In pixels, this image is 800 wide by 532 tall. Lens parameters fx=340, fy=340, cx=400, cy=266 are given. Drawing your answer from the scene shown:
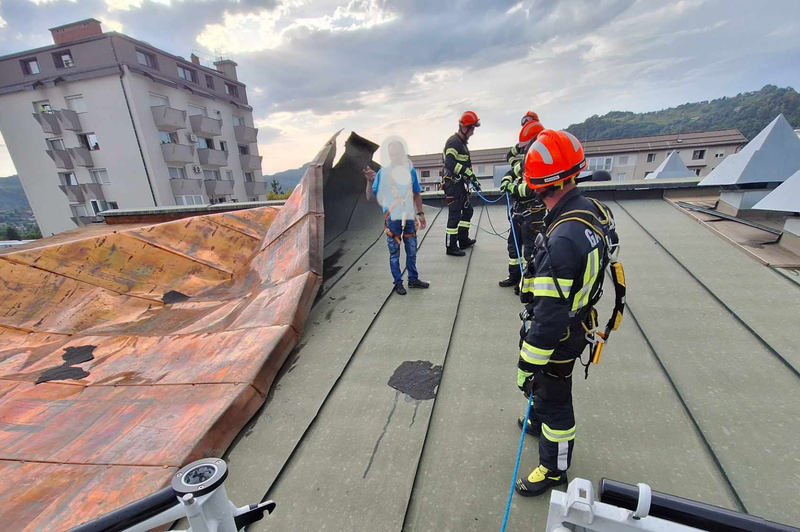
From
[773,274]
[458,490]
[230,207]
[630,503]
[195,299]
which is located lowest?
[458,490]

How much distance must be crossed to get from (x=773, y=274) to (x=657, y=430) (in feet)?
9.89

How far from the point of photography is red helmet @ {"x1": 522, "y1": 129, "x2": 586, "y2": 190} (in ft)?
5.67

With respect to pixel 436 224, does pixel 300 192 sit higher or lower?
higher

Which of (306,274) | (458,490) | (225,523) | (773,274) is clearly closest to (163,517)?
(225,523)

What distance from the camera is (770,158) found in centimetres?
524

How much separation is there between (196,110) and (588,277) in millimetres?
29863

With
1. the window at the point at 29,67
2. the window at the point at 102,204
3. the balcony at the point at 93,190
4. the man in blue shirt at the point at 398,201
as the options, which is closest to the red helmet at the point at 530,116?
the man in blue shirt at the point at 398,201

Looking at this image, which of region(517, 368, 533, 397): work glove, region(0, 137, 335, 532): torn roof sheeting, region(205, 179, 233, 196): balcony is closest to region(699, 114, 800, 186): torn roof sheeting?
region(517, 368, 533, 397): work glove

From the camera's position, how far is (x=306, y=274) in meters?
3.47

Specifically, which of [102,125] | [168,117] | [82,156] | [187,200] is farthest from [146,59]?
[187,200]

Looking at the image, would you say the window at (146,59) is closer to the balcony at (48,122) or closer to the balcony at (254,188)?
the balcony at (48,122)

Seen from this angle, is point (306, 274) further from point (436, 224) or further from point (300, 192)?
point (436, 224)

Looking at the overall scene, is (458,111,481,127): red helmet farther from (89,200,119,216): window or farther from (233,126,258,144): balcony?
(233,126,258,144): balcony

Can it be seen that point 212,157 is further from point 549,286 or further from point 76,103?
point 549,286
